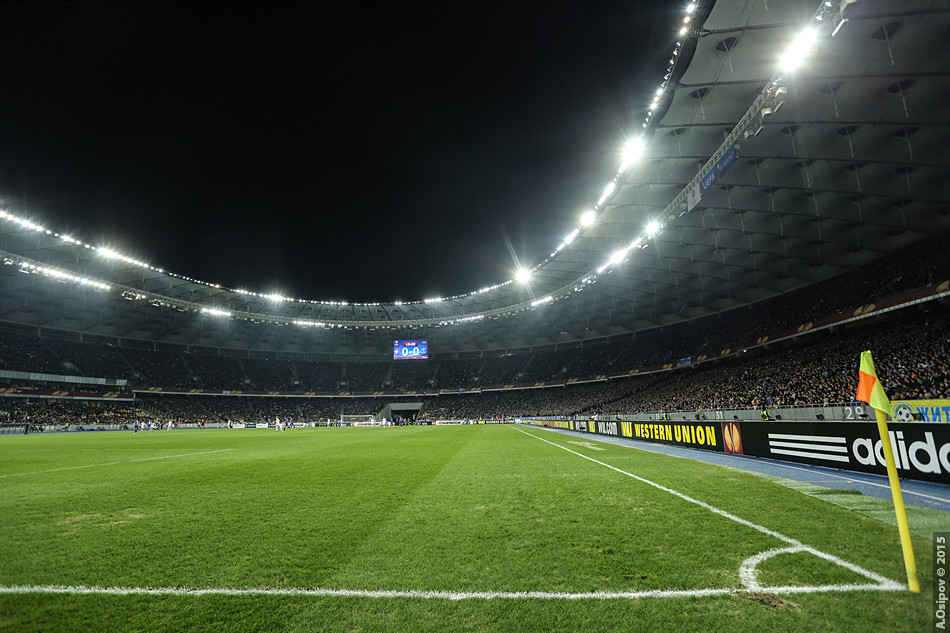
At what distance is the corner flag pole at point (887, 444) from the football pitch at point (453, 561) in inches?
6.9

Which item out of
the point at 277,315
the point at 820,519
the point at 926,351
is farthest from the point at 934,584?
the point at 277,315

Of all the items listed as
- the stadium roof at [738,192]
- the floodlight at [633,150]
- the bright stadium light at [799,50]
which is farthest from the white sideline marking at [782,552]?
the floodlight at [633,150]

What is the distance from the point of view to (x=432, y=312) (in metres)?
61.8

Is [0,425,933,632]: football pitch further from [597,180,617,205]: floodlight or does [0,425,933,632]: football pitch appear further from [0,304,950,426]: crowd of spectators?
[0,304,950,426]: crowd of spectators

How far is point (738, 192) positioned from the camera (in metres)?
23.6

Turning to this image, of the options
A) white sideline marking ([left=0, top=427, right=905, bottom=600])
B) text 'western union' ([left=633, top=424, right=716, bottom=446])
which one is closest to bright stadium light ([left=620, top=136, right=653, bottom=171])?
text 'western union' ([left=633, top=424, right=716, bottom=446])

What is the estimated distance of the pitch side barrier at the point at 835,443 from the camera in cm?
691

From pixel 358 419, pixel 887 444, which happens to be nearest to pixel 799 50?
pixel 887 444

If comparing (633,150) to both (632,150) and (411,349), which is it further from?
(411,349)

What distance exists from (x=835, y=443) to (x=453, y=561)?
9.40 metres

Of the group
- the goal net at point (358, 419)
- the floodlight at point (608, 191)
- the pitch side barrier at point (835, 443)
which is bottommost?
the goal net at point (358, 419)

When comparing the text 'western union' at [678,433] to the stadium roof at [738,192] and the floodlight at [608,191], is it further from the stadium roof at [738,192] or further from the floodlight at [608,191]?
the floodlight at [608,191]

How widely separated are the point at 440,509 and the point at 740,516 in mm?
3699

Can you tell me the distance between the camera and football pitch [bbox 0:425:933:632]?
8.90 ft
